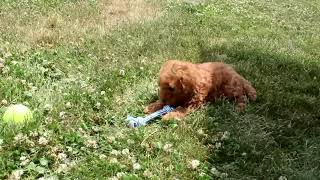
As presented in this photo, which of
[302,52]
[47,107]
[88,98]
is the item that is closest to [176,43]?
[302,52]

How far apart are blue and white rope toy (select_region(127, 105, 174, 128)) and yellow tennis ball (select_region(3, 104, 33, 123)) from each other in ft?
3.78

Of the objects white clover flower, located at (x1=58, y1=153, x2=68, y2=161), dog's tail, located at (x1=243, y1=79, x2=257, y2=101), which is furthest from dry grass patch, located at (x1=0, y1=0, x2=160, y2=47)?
white clover flower, located at (x1=58, y1=153, x2=68, y2=161)

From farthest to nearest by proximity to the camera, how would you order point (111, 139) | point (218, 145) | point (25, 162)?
1. point (218, 145)
2. point (111, 139)
3. point (25, 162)

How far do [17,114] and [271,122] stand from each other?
3.02 metres

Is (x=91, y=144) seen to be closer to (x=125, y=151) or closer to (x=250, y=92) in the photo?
(x=125, y=151)

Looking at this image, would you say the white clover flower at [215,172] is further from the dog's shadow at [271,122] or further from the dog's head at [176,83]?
the dog's head at [176,83]

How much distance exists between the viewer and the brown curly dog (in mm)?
6008

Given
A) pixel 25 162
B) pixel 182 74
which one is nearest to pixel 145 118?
pixel 182 74

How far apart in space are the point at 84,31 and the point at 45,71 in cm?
259

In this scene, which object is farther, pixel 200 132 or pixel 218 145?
pixel 200 132

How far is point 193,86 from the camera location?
20.0ft

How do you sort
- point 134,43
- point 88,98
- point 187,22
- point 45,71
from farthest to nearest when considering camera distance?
1. point 187,22
2. point 134,43
3. point 45,71
4. point 88,98

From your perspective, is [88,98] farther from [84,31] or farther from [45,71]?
[84,31]

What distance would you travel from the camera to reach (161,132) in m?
5.48
